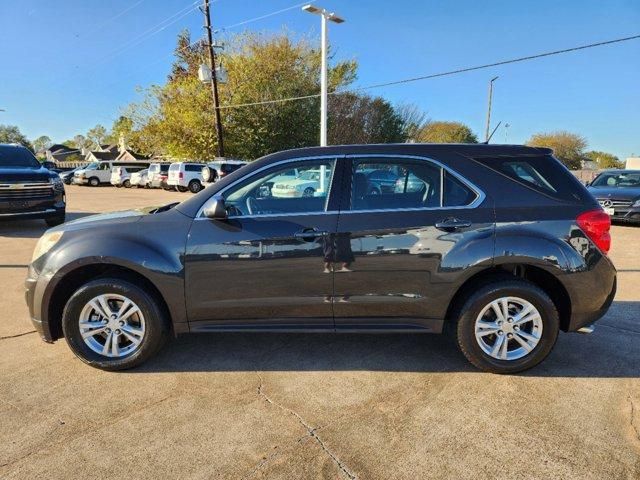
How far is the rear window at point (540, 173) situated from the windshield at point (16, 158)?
35.1ft

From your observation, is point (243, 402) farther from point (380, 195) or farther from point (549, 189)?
point (549, 189)

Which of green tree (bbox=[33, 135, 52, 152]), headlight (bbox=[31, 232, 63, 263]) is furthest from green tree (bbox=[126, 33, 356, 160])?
green tree (bbox=[33, 135, 52, 152])

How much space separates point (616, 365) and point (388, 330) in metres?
1.91

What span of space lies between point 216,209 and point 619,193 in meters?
12.7

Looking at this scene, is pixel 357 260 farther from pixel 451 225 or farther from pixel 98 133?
pixel 98 133

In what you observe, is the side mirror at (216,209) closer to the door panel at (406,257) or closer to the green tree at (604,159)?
the door panel at (406,257)

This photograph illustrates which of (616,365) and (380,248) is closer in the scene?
(380,248)

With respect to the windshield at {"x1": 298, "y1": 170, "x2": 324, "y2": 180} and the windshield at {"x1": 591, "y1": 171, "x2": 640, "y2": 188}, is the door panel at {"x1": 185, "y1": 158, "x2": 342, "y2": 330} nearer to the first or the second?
the windshield at {"x1": 298, "y1": 170, "x2": 324, "y2": 180}

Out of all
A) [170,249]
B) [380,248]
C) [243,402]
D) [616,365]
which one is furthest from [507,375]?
[170,249]

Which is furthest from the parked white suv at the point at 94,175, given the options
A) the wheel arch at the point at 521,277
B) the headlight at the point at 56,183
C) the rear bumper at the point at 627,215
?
the wheel arch at the point at 521,277

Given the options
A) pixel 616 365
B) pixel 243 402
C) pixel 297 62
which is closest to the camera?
pixel 243 402

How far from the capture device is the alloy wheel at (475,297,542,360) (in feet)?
11.4

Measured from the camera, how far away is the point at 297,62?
34.3 meters

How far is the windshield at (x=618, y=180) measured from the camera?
43.1 ft
